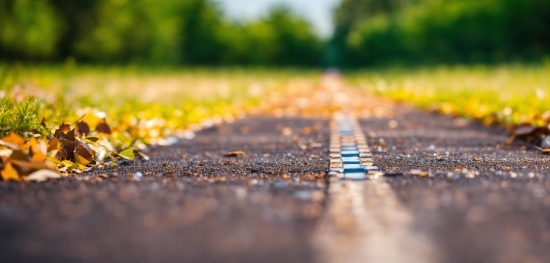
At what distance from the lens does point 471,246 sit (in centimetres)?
288

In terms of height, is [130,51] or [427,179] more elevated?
[130,51]

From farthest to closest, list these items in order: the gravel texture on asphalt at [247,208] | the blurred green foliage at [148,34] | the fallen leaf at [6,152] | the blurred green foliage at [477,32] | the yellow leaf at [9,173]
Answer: the blurred green foliage at [477,32] → the blurred green foliage at [148,34] → the fallen leaf at [6,152] → the yellow leaf at [9,173] → the gravel texture on asphalt at [247,208]

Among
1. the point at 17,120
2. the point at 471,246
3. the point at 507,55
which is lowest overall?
the point at 471,246

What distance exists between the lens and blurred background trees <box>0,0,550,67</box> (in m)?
41.4

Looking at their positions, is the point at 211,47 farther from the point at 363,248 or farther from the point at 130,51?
the point at 363,248

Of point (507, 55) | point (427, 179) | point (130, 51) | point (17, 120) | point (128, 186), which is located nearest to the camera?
point (128, 186)

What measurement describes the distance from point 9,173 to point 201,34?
79.8 m

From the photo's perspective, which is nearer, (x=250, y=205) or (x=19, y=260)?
(x=19, y=260)

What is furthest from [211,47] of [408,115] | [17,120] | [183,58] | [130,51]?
[17,120]

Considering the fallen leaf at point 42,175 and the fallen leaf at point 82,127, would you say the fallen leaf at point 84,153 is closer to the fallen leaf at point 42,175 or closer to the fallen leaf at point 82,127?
the fallen leaf at point 82,127

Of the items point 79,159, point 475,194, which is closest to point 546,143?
point 475,194

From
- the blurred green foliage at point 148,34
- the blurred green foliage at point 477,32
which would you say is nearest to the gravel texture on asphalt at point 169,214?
the blurred green foliage at point 148,34

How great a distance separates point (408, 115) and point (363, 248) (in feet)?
34.4

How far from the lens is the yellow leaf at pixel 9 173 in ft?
14.7
